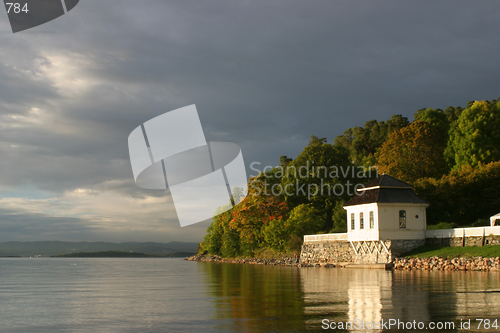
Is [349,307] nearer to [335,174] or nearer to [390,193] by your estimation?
[390,193]

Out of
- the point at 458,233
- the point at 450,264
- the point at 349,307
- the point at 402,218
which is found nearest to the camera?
the point at 349,307

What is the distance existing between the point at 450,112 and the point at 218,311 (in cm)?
10572

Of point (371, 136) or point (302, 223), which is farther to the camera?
point (371, 136)

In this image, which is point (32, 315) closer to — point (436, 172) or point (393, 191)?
point (393, 191)

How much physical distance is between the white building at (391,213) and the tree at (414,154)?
20.0 metres

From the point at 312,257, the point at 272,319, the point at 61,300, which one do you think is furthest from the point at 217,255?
the point at 272,319

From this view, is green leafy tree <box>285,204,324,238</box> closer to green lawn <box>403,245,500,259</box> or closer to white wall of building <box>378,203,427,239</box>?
white wall of building <box>378,203,427,239</box>

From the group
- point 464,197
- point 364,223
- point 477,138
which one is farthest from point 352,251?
point 477,138

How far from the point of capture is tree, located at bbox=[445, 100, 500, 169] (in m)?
56.4

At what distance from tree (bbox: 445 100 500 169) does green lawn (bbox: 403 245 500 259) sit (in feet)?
77.6

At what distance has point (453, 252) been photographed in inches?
1320

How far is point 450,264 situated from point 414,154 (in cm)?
3060

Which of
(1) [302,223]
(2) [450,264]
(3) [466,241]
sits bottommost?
(2) [450,264]

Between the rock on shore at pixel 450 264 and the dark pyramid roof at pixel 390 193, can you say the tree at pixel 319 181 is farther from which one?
the rock on shore at pixel 450 264
